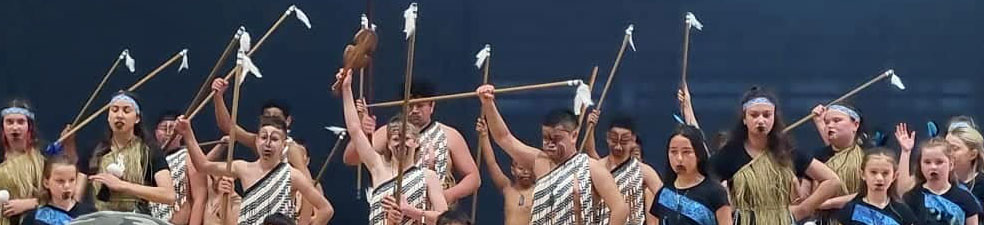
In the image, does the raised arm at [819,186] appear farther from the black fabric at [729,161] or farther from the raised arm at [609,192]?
the raised arm at [609,192]

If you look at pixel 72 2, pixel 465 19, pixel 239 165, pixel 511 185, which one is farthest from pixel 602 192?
pixel 72 2

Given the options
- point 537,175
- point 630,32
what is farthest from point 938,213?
point 630,32

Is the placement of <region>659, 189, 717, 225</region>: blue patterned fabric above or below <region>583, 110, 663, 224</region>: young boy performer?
below

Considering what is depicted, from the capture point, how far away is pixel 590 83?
24.8 feet

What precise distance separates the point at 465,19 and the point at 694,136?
2.87 m

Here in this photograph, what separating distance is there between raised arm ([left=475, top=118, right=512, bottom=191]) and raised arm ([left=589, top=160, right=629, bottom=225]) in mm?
761

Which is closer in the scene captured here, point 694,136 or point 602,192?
point 694,136

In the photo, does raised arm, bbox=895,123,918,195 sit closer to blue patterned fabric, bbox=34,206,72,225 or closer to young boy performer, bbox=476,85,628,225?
young boy performer, bbox=476,85,628,225

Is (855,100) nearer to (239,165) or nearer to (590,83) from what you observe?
(590,83)

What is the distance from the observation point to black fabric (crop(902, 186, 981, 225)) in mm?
5754

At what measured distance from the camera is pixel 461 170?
6.42m

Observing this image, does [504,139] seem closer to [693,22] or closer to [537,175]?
[537,175]

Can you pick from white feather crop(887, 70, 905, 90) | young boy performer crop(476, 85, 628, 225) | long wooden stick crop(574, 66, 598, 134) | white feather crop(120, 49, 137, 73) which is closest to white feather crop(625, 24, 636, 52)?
long wooden stick crop(574, 66, 598, 134)

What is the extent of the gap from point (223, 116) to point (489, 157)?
1.13 m
